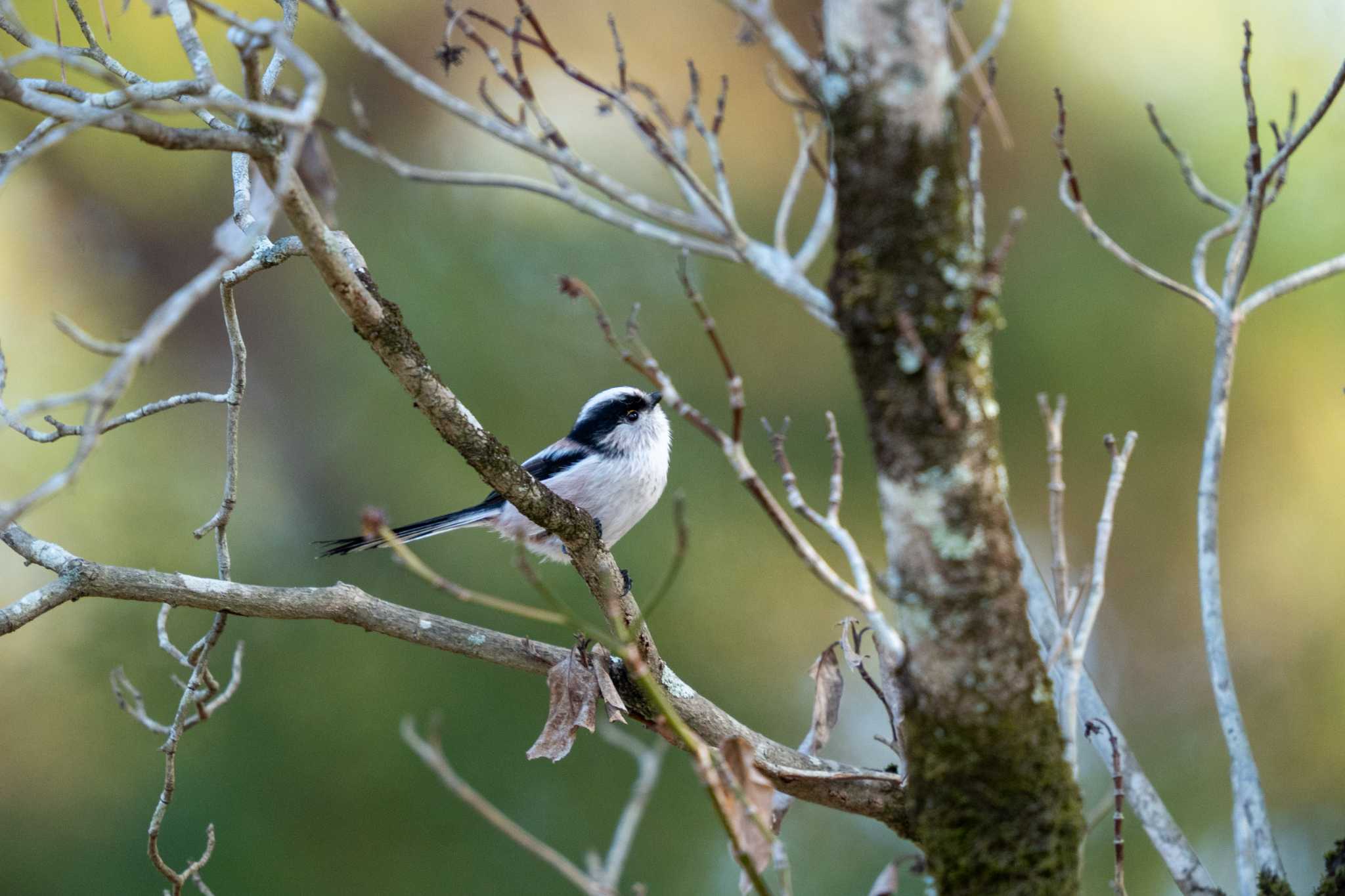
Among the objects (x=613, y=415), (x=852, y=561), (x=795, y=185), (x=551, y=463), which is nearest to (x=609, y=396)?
(x=613, y=415)

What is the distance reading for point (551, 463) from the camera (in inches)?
178

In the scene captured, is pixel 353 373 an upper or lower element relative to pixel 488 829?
upper

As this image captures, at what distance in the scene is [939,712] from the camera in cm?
138

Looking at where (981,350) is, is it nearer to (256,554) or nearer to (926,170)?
(926,170)

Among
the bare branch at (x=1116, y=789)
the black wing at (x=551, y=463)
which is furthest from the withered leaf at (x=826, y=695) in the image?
the black wing at (x=551, y=463)

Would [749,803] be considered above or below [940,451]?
below

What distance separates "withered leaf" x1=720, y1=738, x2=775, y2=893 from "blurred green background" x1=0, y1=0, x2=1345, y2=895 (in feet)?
11.0

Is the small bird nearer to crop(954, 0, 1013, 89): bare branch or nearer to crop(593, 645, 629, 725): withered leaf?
crop(593, 645, 629, 725): withered leaf

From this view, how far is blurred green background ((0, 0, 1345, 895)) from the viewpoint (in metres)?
5.20

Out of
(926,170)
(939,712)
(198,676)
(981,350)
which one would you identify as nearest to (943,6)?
(926,170)

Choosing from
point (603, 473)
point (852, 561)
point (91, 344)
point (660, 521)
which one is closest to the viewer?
point (91, 344)

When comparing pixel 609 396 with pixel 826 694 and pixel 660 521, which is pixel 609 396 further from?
pixel 826 694

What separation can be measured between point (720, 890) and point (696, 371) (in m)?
2.51

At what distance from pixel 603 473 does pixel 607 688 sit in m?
1.76
